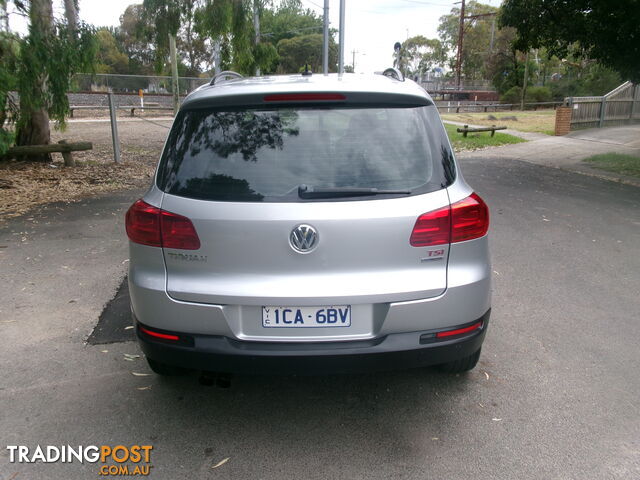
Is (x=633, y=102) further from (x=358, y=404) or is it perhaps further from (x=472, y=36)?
(x=472, y=36)

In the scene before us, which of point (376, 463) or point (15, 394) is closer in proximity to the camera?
point (376, 463)

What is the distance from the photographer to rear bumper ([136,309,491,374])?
104 inches

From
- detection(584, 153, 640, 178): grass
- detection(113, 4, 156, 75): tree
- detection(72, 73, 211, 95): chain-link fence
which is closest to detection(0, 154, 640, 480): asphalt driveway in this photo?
detection(584, 153, 640, 178): grass

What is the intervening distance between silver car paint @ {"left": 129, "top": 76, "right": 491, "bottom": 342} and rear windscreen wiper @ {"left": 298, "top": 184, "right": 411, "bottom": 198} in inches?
1.9

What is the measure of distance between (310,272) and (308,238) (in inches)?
6.4

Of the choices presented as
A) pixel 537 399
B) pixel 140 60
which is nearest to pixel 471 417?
pixel 537 399

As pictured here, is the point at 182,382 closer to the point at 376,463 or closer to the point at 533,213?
the point at 376,463

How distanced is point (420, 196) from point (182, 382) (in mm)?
1891

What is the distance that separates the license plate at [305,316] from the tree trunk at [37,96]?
7128 mm

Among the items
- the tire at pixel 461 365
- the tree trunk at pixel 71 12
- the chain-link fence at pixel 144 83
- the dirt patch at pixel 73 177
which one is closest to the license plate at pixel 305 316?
the tire at pixel 461 365

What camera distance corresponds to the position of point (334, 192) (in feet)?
8.64

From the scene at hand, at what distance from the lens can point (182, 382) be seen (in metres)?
3.45

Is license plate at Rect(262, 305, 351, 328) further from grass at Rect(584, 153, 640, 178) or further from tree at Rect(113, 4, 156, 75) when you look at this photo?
tree at Rect(113, 4, 156, 75)

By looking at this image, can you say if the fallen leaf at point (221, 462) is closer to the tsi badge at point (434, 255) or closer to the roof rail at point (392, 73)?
the tsi badge at point (434, 255)
